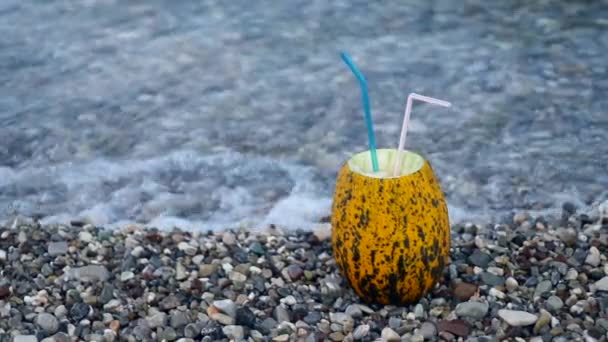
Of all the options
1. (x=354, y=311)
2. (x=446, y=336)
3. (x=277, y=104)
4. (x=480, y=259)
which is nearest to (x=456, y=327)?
(x=446, y=336)

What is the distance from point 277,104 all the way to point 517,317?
2508mm

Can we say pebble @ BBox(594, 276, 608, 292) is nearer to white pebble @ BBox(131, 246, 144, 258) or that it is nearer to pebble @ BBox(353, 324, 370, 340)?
pebble @ BBox(353, 324, 370, 340)

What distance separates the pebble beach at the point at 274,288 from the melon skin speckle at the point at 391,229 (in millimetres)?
123

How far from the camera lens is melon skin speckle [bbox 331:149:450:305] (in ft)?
8.66

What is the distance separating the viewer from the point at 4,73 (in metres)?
5.59

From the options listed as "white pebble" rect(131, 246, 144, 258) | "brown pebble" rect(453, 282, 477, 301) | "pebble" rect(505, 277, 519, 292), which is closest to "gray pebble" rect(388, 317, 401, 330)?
"brown pebble" rect(453, 282, 477, 301)

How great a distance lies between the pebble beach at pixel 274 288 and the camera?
2.75 metres

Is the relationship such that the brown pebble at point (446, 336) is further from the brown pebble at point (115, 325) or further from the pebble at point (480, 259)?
the brown pebble at point (115, 325)

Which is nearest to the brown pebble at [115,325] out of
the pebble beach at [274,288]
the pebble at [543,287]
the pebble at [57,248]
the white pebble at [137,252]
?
the pebble beach at [274,288]

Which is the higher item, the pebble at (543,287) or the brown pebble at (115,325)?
the brown pebble at (115,325)

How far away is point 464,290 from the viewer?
9.47ft

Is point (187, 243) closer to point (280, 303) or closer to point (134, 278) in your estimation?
point (134, 278)

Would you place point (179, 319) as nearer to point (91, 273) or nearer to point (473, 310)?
point (91, 273)

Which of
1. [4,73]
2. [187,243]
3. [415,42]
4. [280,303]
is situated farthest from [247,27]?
[280,303]
